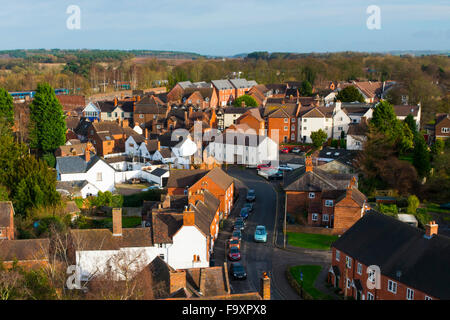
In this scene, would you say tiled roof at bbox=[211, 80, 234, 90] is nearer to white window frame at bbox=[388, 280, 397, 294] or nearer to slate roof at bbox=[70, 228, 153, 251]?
slate roof at bbox=[70, 228, 153, 251]

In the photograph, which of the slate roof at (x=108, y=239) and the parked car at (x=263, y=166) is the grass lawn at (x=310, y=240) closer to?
the slate roof at (x=108, y=239)

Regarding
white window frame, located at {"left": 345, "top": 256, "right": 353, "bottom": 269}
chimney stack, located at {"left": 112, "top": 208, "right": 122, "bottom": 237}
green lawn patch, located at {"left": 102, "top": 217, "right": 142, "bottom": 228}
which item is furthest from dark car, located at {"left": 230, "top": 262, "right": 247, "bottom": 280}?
green lawn patch, located at {"left": 102, "top": 217, "right": 142, "bottom": 228}

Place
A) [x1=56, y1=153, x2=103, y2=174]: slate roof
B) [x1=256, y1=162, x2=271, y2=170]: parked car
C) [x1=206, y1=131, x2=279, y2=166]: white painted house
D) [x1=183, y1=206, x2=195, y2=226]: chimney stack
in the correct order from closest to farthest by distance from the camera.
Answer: [x1=183, y1=206, x2=195, y2=226]: chimney stack
[x1=56, y1=153, x2=103, y2=174]: slate roof
[x1=256, y1=162, x2=271, y2=170]: parked car
[x1=206, y1=131, x2=279, y2=166]: white painted house

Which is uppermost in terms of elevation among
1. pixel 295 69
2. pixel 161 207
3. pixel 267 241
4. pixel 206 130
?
pixel 295 69

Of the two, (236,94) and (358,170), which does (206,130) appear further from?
(236,94)

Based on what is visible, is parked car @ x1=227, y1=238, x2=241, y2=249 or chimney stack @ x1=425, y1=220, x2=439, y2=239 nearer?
chimney stack @ x1=425, y1=220, x2=439, y2=239

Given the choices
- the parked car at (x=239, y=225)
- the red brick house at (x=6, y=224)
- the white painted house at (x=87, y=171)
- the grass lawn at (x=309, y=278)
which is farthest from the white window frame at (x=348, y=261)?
the white painted house at (x=87, y=171)
